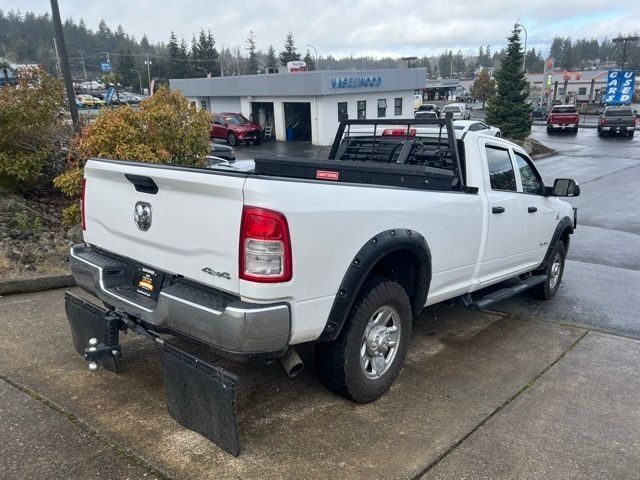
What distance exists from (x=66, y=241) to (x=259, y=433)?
4755 millimetres

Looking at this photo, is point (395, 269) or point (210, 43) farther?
point (210, 43)

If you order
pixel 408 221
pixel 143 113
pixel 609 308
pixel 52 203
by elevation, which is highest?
pixel 143 113

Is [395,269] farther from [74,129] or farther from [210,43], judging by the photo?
[210,43]

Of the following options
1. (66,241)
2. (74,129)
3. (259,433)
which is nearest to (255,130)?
(74,129)

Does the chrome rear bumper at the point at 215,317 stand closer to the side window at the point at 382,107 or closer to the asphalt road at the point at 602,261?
the asphalt road at the point at 602,261

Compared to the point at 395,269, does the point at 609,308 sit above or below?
below

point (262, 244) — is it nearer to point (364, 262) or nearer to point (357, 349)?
point (364, 262)

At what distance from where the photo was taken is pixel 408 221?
3543 millimetres

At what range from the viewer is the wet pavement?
9.68 ft

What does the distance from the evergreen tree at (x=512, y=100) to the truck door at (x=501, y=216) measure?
23579 mm

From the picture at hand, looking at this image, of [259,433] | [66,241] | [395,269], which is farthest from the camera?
[66,241]

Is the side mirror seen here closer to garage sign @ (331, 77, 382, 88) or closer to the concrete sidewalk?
the concrete sidewalk

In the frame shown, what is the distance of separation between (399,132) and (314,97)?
26.6 m

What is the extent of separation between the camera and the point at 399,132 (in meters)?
5.05
